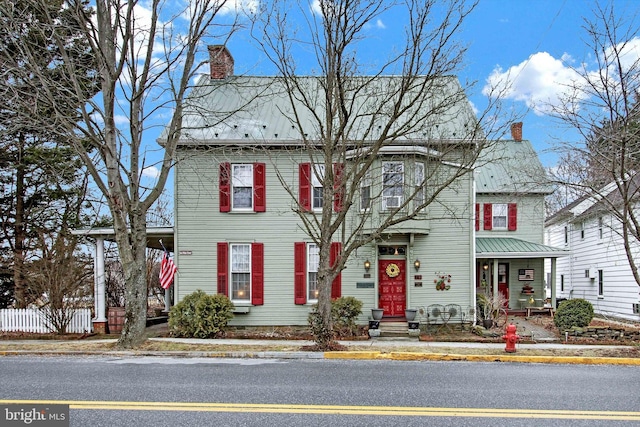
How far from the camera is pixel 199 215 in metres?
15.4

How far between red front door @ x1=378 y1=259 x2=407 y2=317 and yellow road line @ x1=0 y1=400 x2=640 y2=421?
943 cm

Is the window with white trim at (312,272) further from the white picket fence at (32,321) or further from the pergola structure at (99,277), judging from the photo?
the white picket fence at (32,321)

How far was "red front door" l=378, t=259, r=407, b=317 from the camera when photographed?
50.2ft

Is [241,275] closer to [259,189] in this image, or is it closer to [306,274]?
[306,274]

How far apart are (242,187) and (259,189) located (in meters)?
0.67

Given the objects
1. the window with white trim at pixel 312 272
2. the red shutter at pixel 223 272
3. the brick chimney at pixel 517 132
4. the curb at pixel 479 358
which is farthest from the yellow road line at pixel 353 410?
the brick chimney at pixel 517 132

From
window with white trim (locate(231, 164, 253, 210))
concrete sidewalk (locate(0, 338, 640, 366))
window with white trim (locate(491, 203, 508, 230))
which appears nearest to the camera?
concrete sidewalk (locate(0, 338, 640, 366))

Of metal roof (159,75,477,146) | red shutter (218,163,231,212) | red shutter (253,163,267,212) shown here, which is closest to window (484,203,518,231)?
metal roof (159,75,477,146)

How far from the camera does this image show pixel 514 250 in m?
18.8

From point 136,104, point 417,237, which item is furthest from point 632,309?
point 136,104

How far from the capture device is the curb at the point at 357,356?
10094 mm

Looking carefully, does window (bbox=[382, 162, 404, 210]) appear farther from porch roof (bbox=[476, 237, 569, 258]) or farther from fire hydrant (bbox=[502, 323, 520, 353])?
porch roof (bbox=[476, 237, 569, 258])

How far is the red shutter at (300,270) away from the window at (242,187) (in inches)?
70.4

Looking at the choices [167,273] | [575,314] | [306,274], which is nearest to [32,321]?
[167,273]
